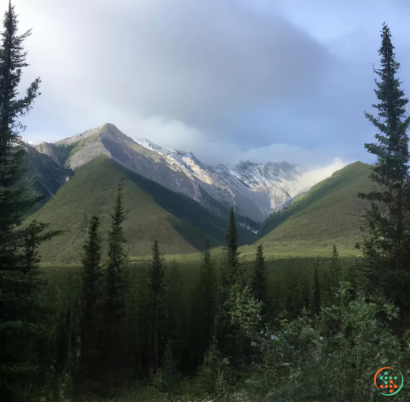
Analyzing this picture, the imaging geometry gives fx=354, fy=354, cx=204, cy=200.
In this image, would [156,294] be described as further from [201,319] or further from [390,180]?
[390,180]

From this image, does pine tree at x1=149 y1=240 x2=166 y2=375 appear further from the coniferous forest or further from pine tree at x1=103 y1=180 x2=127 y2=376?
pine tree at x1=103 y1=180 x2=127 y2=376

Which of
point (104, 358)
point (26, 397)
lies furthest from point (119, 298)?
point (26, 397)

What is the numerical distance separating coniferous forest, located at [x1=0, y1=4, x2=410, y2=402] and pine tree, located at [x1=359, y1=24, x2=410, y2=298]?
0.09m

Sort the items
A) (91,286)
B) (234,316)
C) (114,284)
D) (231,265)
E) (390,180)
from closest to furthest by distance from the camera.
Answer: (234,316)
(390,180)
(91,286)
(114,284)
(231,265)

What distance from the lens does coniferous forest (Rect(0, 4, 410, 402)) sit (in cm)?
887

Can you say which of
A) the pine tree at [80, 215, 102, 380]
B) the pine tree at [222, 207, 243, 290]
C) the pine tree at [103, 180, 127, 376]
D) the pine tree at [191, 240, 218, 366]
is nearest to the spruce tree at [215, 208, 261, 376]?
the pine tree at [222, 207, 243, 290]

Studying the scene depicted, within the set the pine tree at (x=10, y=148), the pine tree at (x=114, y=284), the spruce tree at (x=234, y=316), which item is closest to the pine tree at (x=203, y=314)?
the spruce tree at (x=234, y=316)

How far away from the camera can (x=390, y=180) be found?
82.0 ft

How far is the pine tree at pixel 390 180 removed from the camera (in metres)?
23.4

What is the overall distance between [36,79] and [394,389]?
22588mm

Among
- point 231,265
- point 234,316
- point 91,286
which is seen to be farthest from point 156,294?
point 234,316

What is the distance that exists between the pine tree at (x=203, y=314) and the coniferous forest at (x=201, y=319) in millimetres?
188

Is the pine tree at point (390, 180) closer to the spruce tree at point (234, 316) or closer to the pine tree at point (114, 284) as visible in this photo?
the spruce tree at point (234, 316)

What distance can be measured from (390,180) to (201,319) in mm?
38051
